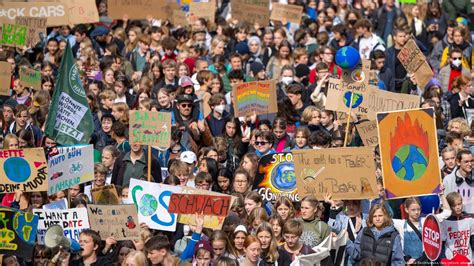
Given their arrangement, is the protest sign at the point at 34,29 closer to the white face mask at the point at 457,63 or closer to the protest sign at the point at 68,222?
the white face mask at the point at 457,63

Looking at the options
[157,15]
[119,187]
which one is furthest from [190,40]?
[119,187]

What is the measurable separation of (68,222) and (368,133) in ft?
12.3

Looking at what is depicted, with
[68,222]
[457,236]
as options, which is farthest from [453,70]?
[68,222]

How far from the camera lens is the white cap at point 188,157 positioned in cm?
1690

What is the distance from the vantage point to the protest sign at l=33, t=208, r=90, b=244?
15125 mm

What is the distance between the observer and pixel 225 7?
2748 centimetres

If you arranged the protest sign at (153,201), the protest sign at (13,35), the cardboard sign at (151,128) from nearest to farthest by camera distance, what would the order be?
the protest sign at (153,201) < the cardboard sign at (151,128) < the protest sign at (13,35)

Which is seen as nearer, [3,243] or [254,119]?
[3,243]

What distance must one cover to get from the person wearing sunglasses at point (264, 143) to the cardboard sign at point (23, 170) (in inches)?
95.3

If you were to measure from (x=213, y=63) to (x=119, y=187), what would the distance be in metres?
5.99

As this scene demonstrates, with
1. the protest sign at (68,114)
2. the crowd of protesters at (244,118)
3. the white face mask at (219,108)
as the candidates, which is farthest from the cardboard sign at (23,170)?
the white face mask at (219,108)

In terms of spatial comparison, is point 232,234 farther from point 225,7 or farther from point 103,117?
point 225,7

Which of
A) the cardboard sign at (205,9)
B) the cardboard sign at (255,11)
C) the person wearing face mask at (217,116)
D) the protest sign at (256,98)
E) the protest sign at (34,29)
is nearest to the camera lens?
the person wearing face mask at (217,116)

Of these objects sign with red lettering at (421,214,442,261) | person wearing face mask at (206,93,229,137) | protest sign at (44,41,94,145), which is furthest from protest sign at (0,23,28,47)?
sign with red lettering at (421,214,442,261)
